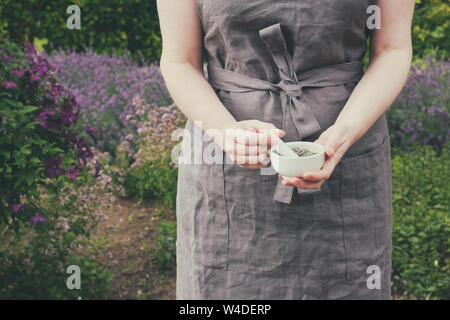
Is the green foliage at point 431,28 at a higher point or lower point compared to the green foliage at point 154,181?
higher

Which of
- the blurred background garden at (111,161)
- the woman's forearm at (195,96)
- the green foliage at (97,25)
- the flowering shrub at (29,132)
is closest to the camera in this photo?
the woman's forearm at (195,96)

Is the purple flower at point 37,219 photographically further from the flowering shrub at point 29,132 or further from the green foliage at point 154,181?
the green foliage at point 154,181

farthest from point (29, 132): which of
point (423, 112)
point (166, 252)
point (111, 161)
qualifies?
point (423, 112)

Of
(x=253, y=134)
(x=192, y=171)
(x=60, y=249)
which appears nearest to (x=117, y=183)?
(x=60, y=249)

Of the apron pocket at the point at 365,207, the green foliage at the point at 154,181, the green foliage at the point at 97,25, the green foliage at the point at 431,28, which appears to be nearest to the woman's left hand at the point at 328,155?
the apron pocket at the point at 365,207

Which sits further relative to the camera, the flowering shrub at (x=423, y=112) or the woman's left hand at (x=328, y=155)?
the flowering shrub at (x=423, y=112)

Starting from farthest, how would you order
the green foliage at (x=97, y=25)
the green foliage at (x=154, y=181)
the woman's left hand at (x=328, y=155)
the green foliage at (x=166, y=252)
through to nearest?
the green foliage at (x=97, y=25)
the green foliage at (x=154, y=181)
the green foliage at (x=166, y=252)
the woman's left hand at (x=328, y=155)

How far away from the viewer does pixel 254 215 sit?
166 cm

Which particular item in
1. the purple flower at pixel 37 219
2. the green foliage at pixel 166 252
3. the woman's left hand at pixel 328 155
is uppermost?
the woman's left hand at pixel 328 155

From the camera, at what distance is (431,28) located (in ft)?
21.3

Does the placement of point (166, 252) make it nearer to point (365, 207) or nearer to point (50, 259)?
point (50, 259)

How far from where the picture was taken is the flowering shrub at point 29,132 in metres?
2.71

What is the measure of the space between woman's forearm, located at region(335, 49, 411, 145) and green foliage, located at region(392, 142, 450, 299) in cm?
210

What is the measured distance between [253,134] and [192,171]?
340mm
